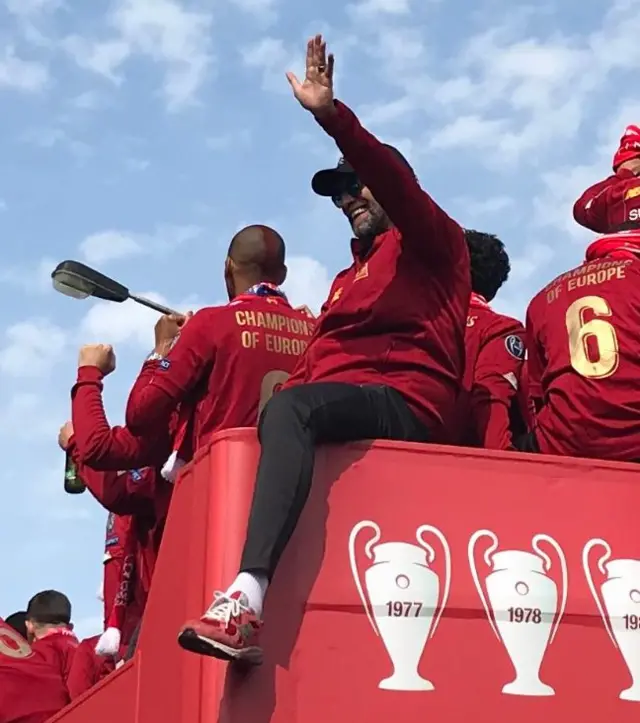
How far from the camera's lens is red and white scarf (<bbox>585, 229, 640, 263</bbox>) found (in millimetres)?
5570

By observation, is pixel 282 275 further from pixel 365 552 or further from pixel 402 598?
pixel 402 598

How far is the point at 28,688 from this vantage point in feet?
25.8

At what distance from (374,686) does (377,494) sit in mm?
577

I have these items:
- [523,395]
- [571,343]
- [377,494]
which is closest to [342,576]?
[377,494]

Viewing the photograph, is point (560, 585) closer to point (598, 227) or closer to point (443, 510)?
point (443, 510)

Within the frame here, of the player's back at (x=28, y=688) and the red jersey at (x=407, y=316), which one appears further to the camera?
the player's back at (x=28, y=688)

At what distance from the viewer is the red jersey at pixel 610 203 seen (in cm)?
658

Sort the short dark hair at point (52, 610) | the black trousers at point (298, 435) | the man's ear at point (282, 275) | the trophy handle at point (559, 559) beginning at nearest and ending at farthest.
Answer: the black trousers at point (298, 435), the trophy handle at point (559, 559), the man's ear at point (282, 275), the short dark hair at point (52, 610)

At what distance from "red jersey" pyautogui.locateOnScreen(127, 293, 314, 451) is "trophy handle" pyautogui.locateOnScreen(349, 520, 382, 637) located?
135cm

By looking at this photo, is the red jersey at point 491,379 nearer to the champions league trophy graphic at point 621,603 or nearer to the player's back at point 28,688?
the champions league trophy graphic at point 621,603

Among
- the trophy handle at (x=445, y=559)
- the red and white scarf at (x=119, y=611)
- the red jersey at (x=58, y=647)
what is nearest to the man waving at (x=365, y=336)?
the trophy handle at (x=445, y=559)

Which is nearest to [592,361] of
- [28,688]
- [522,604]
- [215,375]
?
[522,604]

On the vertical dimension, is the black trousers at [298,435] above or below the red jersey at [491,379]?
below

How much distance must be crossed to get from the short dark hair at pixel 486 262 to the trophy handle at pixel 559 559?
2.15 metres
